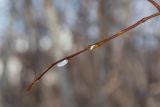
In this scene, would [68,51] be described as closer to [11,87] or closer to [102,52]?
[102,52]

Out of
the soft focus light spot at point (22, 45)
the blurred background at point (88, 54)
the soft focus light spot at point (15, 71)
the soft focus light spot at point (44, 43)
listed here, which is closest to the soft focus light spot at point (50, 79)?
the blurred background at point (88, 54)

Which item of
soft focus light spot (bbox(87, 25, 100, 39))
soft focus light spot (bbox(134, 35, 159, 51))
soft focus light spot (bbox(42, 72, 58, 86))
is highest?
soft focus light spot (bbox(87, 25, 100, 39))

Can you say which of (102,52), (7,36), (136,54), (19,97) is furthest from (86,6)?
(19,97)

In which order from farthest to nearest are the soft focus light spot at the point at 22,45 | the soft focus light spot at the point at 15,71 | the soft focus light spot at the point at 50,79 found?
1. the soft focus light spot at the point at 22,45
2. the soft focus light spot at the point at 15,71
3. the soft focus light spot at the point at 50,79

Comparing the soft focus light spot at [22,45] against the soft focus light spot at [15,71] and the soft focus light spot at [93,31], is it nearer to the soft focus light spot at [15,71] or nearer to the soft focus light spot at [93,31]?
the soft focus light spot at [15,71]

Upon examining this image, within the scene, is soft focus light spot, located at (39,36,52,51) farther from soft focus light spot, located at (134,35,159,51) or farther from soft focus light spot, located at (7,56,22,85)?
soft focus light spot, located at (134,35,159,51)

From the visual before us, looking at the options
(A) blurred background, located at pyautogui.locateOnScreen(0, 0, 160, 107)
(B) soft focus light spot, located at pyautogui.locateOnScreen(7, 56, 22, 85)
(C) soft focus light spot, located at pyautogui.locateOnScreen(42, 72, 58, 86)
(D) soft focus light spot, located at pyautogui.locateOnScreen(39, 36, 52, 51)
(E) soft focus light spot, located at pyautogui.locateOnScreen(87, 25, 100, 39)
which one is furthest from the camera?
(B) soft focus light spot, located at pyautogui.locateOnScreen(7, 56, 22, 85)

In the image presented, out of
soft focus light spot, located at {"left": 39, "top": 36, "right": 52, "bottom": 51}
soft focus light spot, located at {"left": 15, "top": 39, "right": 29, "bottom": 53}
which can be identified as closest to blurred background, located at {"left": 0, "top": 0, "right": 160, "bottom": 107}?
soft focus light spot, located at {"left": 39, "top": 36, "right": 52, "bottom": 51}

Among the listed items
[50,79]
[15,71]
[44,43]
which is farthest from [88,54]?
[15,71]

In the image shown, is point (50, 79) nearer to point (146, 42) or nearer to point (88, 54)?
point (88, 54)
